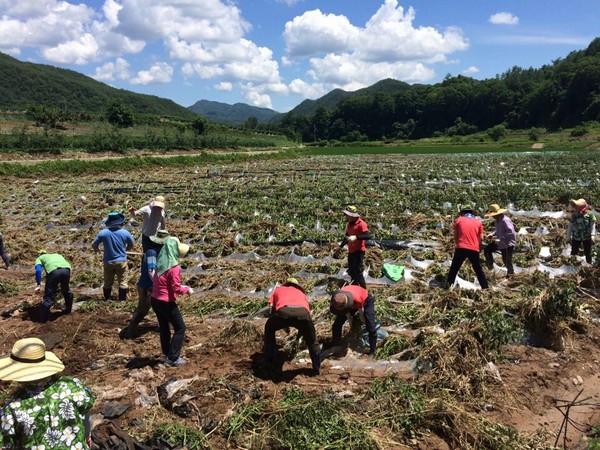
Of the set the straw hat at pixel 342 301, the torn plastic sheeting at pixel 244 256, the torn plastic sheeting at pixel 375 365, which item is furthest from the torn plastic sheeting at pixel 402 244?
the straw hat at pixel 342 301

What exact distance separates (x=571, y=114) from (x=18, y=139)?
8387cm

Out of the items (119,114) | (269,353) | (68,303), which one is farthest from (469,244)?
(119,114)

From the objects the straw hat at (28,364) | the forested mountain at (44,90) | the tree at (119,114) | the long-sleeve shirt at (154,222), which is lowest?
the straw hat at (28,364)

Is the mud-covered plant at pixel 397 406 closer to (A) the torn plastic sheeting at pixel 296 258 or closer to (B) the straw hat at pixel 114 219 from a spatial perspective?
(B) the straw hat at pixel 114 219

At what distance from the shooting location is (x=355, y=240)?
654 cm

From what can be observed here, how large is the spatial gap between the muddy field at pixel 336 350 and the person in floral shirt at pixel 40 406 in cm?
70

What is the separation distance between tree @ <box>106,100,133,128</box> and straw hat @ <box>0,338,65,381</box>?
48.7 metres

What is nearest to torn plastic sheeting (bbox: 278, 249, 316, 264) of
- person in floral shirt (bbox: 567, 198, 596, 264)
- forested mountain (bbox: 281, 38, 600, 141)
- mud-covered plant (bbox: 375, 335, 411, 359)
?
mud-covered plant (bbox: 375, 335, 411, 359)

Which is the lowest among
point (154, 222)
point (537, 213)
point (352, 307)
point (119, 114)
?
point (537, 213)

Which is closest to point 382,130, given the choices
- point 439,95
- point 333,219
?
point 439,95

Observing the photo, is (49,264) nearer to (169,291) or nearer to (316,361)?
(169,291)

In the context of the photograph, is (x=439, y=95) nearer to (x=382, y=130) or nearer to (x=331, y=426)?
(x=382, y=130)

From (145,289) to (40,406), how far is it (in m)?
2.93

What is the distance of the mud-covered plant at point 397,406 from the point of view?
12.0ft
